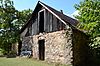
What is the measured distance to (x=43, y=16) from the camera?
19.7m

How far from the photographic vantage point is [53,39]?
17.6 m

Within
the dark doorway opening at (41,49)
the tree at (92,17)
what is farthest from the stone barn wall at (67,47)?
the tree at (92,17)

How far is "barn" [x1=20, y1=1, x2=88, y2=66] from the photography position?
16000mm

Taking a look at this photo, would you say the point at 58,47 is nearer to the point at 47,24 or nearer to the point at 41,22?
the point at 47,24

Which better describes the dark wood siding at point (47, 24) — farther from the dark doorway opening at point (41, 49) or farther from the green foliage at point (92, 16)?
the green foliage at point (92, 16)

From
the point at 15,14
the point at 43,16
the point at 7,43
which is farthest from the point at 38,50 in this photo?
the point at 15,14

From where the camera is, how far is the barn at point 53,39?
16.0 meters

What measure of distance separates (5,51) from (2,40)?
5.90ft

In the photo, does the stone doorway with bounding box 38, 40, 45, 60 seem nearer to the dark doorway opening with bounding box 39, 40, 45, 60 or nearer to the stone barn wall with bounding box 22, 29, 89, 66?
the dark doorway opening with bounding box 39, 40, 45, 60

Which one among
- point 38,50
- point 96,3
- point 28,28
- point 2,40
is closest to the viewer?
point 96,3

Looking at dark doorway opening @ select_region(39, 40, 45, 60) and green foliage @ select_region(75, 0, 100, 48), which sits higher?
green foliage @ select_region(75, 0, 100, 48)

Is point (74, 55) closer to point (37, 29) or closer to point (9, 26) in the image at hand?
point (37, 29)

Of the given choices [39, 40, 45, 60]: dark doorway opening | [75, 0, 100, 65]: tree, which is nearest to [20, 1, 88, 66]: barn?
[39, 40, 45, 60]: dark doorway opening

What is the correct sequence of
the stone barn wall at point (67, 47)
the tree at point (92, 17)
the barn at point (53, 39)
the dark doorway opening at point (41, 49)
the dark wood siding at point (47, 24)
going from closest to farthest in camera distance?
1. the tree at point (92, 17)
2. the stone barn wall at point (67, 47)
3. the barn at point (53, 39)
4. the dark wood siding at point (47, 24)
5. the dark doorway opening at point (41, 49)
